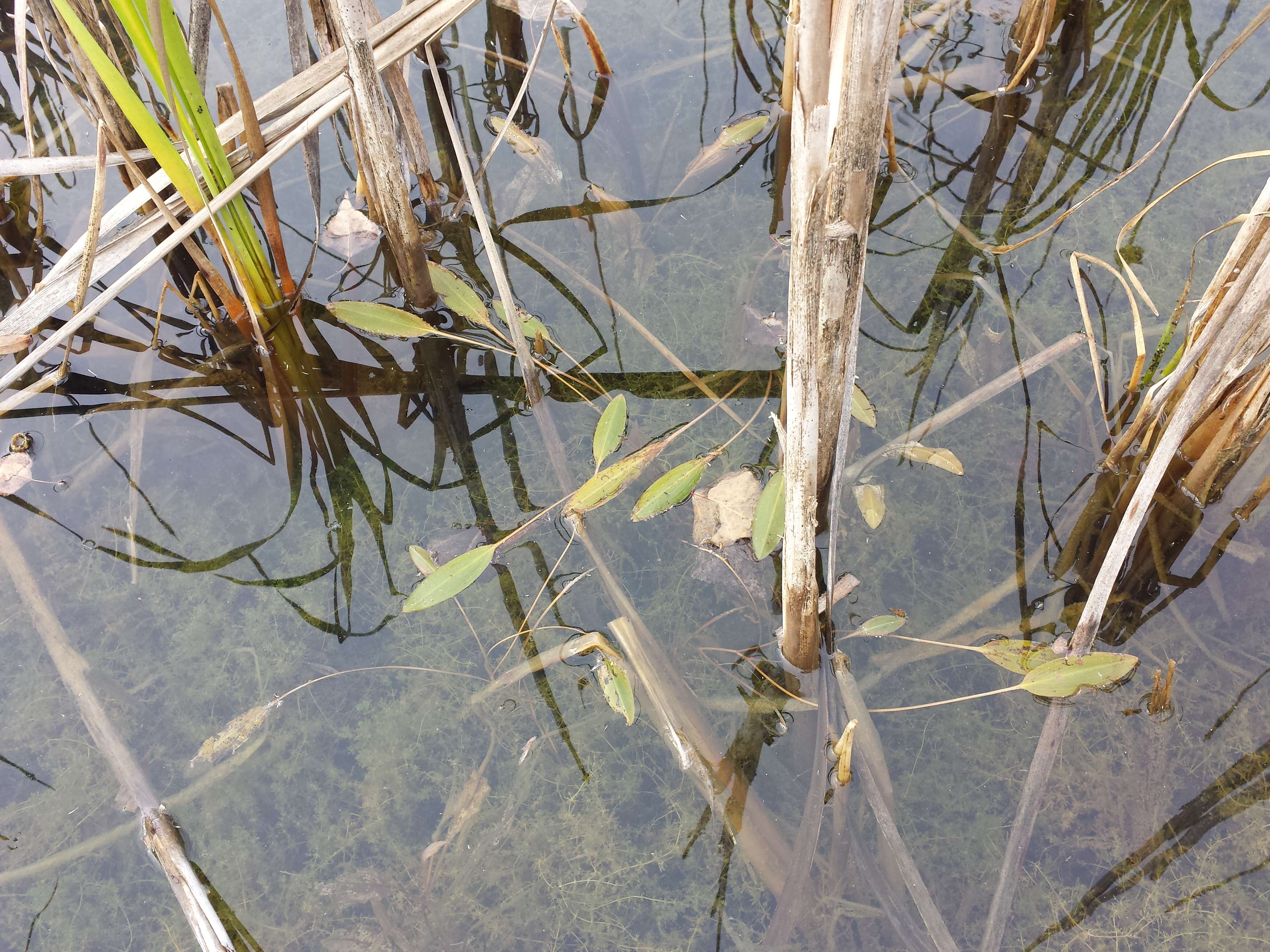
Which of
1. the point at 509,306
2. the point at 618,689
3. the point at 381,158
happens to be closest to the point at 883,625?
the point at 618,689

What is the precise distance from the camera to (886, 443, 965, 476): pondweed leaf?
152cm

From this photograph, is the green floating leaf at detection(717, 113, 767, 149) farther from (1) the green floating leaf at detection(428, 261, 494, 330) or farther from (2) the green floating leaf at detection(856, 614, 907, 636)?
(2) the green floating leaf at detection(856, 614, 907, 636)

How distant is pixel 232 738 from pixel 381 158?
108 cm

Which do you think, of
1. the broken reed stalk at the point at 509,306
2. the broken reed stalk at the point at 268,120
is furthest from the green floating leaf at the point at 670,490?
the broken reed stalk at the point at 268,120

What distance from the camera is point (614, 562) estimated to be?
151 centimetres

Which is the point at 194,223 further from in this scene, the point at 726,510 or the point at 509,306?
the point at 726,510

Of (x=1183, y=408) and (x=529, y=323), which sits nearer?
(x=1183, y=408)

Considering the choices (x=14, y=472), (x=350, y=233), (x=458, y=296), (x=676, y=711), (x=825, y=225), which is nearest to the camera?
(x=825, y=225)

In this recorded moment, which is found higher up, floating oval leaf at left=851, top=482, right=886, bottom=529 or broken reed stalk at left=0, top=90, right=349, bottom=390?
broken reed stalk at left=0, top=90, right=349, bottom=390

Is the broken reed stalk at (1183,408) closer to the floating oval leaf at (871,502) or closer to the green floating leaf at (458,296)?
the floating oval leaf at (871,502)

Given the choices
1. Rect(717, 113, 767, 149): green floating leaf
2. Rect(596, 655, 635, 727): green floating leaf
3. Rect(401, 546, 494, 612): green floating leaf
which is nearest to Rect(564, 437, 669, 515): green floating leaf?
Rect(401, 546, 494, 612): green floating leaf

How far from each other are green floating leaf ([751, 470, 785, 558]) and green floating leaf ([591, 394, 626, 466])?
0.33 meters

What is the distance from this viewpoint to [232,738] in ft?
4.51

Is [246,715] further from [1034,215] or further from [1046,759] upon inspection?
[1034,215]
